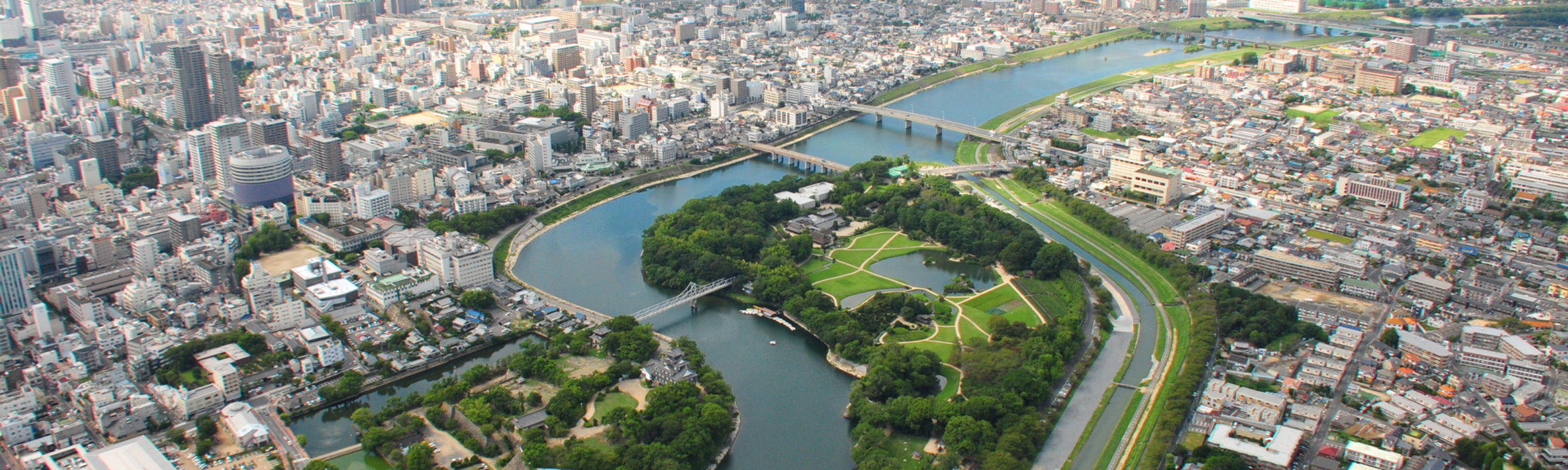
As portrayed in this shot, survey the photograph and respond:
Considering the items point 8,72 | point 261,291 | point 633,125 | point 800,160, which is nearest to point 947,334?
point 261,291

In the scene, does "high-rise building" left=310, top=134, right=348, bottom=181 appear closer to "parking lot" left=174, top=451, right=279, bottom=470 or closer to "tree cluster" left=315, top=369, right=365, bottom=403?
"tree cluster" left=315, top=369, right=365, bottom=403

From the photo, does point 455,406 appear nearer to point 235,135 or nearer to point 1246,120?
point 235,135

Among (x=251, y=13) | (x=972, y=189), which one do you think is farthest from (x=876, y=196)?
(x=251, y=13)

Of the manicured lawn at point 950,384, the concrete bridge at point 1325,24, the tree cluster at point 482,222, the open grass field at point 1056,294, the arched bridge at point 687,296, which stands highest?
the concrete bridge at point 1325,24

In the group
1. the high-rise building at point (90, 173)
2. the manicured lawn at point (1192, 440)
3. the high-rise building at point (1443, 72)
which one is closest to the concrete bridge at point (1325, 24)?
the high-rise building at point (1443, 72)

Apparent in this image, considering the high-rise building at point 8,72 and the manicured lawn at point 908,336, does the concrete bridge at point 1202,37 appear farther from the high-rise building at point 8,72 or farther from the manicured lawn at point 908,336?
the high-rise building at point 8,72

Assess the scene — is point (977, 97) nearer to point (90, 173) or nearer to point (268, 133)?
point (268, 133)

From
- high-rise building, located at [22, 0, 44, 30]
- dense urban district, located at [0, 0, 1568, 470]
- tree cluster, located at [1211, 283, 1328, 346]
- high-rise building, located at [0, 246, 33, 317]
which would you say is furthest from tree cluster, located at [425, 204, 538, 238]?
high-rise building, located at [22, 0, 44, 30]

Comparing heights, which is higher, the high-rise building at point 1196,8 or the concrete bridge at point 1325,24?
the high-rise building at point 1196,8
